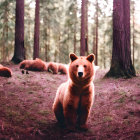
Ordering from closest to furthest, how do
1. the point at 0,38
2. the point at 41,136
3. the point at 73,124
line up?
the point at 41,136
the point at 73,124
the point at 0,38

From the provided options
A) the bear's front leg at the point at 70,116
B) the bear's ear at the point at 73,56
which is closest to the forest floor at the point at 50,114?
the bear's front leg at the point at 70,116

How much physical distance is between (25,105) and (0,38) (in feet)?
74.9

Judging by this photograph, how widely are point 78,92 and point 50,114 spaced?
2.04 metres

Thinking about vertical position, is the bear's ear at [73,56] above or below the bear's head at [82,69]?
above

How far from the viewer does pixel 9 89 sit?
317 inches

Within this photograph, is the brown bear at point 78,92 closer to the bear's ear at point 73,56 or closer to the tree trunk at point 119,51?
the bear's ear at point 73,56

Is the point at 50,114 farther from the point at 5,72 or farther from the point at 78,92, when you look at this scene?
the point at 5,72

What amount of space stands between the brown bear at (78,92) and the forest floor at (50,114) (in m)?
0.35

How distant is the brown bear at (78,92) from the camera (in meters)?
4.53

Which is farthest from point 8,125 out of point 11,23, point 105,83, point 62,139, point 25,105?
point 11,23

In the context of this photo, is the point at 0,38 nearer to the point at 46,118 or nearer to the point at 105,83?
the point at 105,83

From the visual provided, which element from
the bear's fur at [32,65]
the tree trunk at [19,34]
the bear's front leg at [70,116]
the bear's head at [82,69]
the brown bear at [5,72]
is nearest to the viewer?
the bear's head at [82,69]

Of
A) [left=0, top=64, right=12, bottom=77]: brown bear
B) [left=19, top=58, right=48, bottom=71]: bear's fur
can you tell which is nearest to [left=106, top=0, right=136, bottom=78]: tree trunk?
[left=19, top=58, right=48, bottom=71]: bear's fur

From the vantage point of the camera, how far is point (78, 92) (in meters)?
4.70
